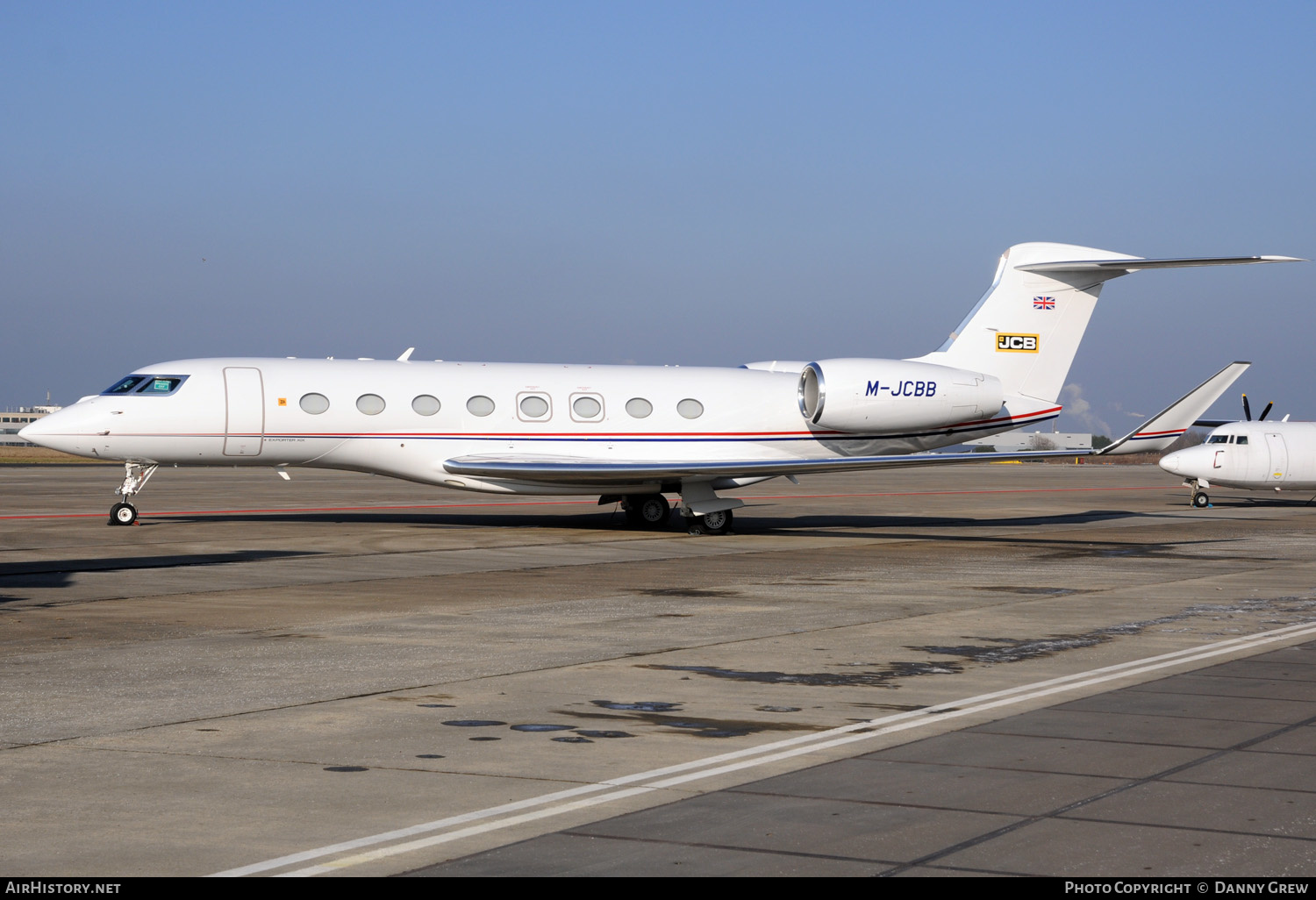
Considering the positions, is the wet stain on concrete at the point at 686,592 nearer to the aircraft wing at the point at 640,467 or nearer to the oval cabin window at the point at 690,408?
the aircraft wing at the point at 640,467

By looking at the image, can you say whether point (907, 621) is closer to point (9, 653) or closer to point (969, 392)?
point (9, 653)

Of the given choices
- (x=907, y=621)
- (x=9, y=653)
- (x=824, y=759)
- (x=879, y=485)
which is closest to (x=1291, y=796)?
(x=824, y=759)

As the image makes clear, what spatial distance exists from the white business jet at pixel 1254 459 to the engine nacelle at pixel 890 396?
13112mm

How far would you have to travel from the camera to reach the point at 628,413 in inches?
Answer: 938

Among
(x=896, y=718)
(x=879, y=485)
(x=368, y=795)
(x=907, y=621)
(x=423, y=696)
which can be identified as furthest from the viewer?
(x=879, y=485)

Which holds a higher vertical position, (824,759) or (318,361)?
(318,361)

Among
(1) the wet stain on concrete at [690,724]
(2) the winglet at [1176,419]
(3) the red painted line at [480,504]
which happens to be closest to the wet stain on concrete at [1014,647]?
(1) the wet stain on concrete at [690,724]

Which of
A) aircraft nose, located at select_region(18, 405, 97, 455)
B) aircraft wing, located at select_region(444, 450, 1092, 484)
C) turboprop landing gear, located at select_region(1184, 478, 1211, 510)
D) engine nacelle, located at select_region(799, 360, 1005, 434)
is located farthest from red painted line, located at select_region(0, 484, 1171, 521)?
engine nacelle, located at select_region(799, 360, 1005, 434)

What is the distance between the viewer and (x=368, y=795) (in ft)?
20.2

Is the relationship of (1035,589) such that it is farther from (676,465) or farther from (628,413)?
(628,413)

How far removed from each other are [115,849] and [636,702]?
3.88m

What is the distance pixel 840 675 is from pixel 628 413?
1439cm

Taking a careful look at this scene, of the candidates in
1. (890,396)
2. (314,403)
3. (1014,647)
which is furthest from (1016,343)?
(1014,647)

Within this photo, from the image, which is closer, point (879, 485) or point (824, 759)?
point (824, 759)
